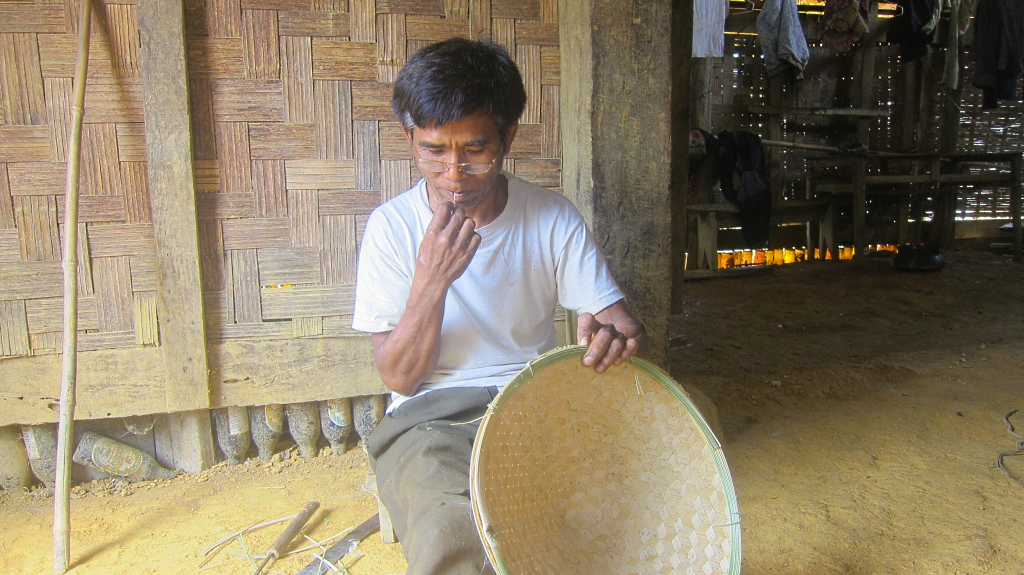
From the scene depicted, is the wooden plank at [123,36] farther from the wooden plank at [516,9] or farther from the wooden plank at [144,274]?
the wooden plank at [516,9]

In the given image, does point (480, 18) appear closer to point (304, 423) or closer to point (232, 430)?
point (304, 423)

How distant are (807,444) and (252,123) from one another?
255 cm

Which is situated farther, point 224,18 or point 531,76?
point 531,76

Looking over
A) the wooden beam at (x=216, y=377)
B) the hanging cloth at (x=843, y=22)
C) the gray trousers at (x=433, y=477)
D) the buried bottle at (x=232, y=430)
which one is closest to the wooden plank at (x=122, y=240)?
the wooden beam at (x=216, y=377)

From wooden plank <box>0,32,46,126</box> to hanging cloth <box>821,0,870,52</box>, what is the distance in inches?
259

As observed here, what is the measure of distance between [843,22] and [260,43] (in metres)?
6.03

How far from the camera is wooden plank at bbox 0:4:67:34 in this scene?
7.09 feet

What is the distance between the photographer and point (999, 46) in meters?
6.72

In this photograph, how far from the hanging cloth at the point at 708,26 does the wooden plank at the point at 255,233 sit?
366 cm

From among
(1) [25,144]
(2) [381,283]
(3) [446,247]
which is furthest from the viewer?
(1) [25,144]

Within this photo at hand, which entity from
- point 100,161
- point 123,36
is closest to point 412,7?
point 123,36

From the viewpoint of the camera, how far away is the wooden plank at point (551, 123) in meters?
2.52

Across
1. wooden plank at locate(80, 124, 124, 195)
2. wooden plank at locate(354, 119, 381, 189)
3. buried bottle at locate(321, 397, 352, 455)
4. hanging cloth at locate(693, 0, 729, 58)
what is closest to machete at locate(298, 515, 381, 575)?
buried bottle at locate(321, 397, 352, 455)

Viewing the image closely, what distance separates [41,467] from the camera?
98.0 inches
